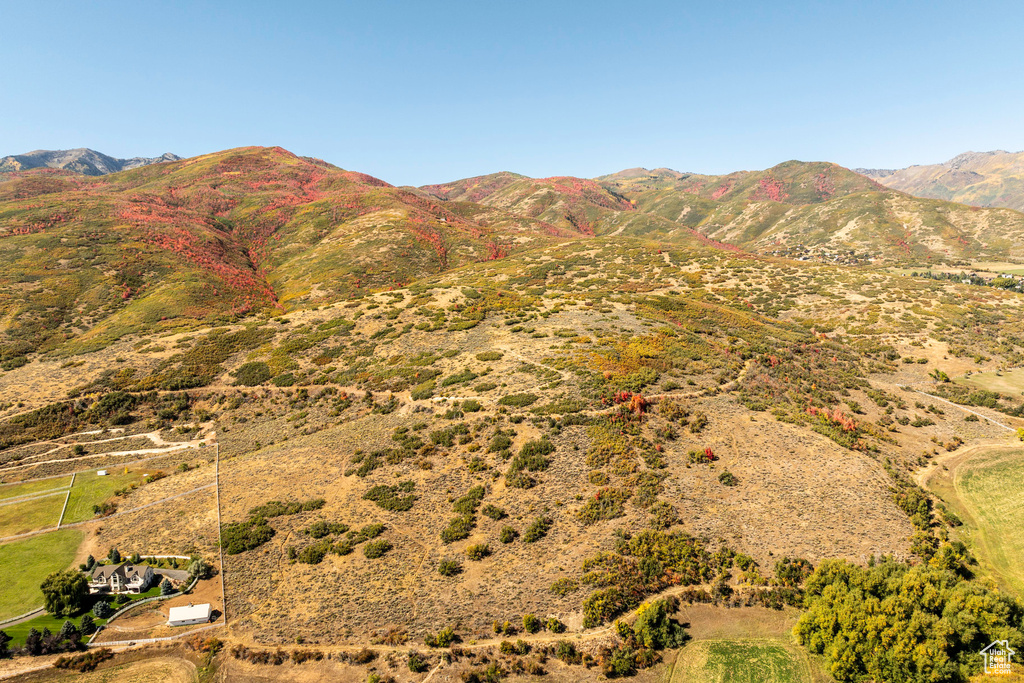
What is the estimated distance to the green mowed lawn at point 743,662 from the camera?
1855cm

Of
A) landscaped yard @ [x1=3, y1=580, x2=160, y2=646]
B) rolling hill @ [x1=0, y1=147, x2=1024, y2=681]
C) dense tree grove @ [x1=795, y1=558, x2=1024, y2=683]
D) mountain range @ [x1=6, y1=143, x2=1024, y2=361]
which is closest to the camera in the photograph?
dense tree grove @ [x1=795, y1=558, x2=1024, y2=683]

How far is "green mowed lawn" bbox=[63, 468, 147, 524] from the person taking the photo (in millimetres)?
32562

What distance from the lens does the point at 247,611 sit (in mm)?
23344

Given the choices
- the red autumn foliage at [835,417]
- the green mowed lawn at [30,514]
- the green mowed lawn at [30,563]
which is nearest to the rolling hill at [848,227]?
the red autumn foliage at [835,417]

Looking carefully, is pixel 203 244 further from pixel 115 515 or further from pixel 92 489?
pixel 115 515

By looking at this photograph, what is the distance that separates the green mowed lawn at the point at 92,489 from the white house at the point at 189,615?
17.5m

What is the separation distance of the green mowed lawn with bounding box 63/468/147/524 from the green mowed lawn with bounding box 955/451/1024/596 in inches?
2556

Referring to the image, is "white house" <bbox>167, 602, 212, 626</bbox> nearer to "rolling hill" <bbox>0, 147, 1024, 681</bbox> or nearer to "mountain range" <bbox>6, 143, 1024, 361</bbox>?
"rolling hill" <bbox>0, 147, 1024, 681</bbox>

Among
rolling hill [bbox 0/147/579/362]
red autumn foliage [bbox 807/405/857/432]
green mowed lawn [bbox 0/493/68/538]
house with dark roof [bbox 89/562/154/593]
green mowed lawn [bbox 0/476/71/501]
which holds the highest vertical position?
rolling hill [bbox 0/147/579/362]

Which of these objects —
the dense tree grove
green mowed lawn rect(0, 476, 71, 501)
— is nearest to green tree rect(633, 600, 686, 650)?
the dense tree grove

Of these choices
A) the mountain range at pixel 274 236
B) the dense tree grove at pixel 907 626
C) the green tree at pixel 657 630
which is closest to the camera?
the dense tree grove at pixel 907 626

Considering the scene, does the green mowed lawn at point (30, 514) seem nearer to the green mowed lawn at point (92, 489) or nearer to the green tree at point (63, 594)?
the green mowed lawn at point (92, 489)

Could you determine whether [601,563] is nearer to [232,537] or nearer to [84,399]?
[232,537]

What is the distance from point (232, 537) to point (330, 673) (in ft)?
47.4
